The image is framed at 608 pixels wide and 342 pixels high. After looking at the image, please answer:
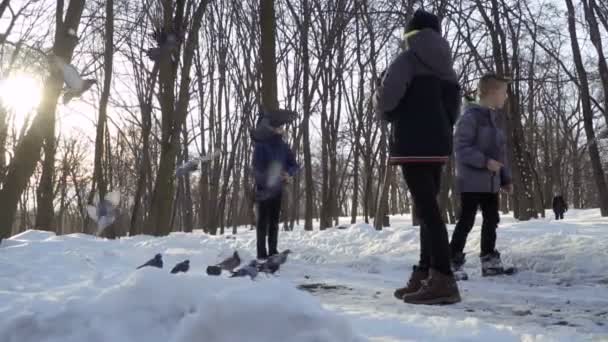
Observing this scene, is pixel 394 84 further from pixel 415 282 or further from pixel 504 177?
pixel 504 177

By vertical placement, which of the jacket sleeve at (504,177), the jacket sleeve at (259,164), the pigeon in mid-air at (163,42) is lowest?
the jacket sleeve at (504,177)

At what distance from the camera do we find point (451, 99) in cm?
345

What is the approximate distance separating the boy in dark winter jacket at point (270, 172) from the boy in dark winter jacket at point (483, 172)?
194 cm

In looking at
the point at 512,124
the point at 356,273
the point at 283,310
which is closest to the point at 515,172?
the point at 512,124

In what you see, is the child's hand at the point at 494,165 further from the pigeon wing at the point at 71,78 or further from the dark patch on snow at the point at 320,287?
the pigeon wing at the point at 71,78

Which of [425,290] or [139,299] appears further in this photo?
[425,290]

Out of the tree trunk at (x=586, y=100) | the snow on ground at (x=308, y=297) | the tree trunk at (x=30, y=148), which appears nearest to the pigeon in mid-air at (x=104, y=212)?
the tree trunk at (x=30, y=148)

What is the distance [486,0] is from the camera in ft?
31.9

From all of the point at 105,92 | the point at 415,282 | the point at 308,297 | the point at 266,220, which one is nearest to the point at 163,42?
the point at 105,92

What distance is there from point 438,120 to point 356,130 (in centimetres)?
1394

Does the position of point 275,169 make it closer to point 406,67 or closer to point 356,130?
point 406,67

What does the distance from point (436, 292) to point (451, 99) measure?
1.26m

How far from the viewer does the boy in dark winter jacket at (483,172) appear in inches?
172

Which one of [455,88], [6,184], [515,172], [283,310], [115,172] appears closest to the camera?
[283,310]
